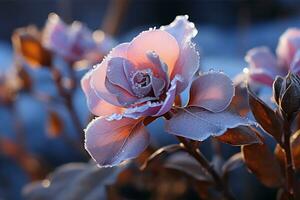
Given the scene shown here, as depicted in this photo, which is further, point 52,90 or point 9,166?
point 52,90

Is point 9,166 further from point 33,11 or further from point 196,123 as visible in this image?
point 33,11

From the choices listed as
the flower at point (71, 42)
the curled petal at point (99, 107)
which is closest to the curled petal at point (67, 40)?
the flower at point (71, 42)

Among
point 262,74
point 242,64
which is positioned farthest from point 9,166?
point 262,74

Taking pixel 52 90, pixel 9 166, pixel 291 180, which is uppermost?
pixel 291 180

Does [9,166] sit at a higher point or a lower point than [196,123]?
lower

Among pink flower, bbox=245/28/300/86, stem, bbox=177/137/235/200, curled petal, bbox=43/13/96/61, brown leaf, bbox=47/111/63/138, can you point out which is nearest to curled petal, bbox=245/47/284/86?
pink flower, bbox=245/28/300/86

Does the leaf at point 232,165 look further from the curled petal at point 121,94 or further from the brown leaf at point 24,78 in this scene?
the brown leaf at point 24,78

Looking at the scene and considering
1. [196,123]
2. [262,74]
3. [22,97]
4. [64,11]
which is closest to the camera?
[196,123]

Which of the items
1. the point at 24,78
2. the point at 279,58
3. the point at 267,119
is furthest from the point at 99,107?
the point at 24,78
